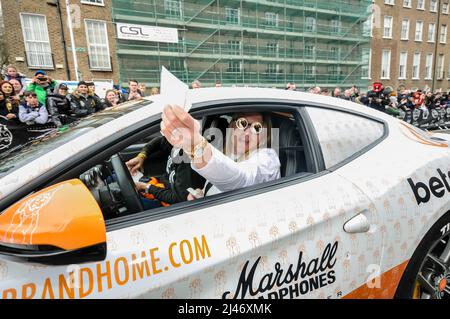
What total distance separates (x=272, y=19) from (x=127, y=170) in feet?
77.9

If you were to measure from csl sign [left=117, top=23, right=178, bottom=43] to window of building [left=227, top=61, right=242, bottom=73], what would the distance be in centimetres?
427

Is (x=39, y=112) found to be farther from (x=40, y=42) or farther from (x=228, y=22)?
(x=228, y=22)

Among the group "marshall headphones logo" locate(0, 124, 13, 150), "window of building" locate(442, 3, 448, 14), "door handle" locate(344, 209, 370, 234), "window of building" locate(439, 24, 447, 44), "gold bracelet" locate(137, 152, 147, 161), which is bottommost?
"marshall headphones logo" locate(0, 124, 13, 150)

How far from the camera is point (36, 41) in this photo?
15.5 meters

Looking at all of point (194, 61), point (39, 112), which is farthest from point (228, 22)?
point (39, 112)

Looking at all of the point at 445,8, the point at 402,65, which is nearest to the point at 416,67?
the point at 402,65

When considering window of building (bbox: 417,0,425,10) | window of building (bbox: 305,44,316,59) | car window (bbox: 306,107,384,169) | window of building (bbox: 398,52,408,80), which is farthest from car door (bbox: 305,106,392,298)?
window of building (bbox: 417,0,425,10)

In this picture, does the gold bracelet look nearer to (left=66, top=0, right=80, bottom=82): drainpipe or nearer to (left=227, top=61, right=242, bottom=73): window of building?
(left=66, top=0, right=80, bottom=82): drainpipe

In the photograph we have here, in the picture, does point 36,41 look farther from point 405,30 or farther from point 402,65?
point 405,30

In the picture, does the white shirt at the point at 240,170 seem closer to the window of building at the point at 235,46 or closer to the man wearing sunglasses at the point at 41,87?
the man wearing sunglasses at the point at 41,87

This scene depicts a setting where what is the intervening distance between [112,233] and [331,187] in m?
0.92

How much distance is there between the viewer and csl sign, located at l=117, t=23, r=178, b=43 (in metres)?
17.1

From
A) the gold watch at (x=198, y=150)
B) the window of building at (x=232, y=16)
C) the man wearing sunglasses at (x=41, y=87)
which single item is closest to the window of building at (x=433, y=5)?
the window of building at (x=232, y=16)
